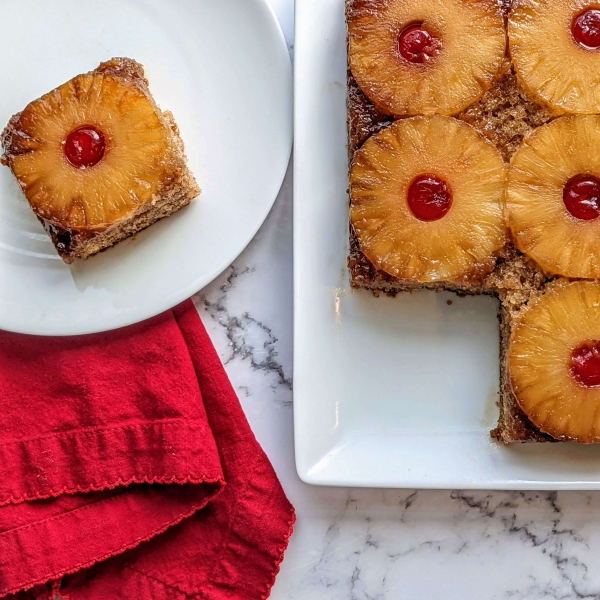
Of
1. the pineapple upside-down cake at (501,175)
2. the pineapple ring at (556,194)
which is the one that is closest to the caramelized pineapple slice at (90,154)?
the pineapple upside-down cake at (501,175)

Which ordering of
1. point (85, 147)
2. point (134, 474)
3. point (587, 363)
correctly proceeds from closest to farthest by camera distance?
point (587, 363), point (85, 147), point (134, 474)

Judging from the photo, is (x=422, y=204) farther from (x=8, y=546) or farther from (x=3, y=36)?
(x=8, y=546)

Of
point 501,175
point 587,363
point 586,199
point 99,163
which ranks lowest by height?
point 587,363

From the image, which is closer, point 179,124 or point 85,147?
point 85,147

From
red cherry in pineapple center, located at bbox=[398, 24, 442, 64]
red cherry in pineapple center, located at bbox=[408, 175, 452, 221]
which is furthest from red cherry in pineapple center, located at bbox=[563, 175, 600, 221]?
red cherry in pineapple center, located at bbox=[398, 24, 442, 64]

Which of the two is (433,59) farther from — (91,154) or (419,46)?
(91,154)

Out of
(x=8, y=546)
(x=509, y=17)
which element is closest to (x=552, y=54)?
(x=509, y=17)

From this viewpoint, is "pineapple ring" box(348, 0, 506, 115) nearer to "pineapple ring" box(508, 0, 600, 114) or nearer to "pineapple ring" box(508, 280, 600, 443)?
"pineapple ring" box(508, 0, 600, 114)

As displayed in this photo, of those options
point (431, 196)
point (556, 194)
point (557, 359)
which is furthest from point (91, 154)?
point (557, 359)
